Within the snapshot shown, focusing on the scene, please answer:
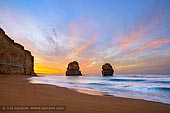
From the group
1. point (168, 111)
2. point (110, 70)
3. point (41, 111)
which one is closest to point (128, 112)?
point (168, 111)

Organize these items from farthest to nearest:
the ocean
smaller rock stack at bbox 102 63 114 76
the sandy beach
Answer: smaller rock stack at bbox 102 63 114 76, the ocean, the sandy beach

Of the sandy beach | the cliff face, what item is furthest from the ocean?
the cliff face

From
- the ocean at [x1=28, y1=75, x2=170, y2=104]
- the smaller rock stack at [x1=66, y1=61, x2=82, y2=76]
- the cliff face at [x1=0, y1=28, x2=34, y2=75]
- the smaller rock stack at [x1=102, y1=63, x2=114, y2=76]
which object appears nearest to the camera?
the ocean at [x1=28, y1=75, x2=170, y2=104]

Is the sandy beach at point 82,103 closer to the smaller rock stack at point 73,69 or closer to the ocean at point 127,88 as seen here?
the ocean at point 127,88

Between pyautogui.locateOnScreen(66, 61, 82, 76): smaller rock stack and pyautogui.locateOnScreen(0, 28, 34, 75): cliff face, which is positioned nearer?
pyautogui.locateOnScreen(0, 28, 34, 75): cliff face

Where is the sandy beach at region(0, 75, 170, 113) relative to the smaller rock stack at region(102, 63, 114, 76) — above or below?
below

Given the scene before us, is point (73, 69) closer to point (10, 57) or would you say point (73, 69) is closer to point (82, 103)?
point (10, 57)

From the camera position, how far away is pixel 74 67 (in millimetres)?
108000

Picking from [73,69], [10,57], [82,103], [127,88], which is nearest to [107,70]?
[73,69]

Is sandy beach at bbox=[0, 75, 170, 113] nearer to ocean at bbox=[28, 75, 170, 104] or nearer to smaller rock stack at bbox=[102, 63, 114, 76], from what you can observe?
ocean at bbox=[28, 75, 170, 104]

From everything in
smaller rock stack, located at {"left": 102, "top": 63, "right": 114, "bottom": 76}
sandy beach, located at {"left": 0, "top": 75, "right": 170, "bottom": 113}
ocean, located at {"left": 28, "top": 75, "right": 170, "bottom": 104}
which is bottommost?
ocean, located at {"left": 28, "top": 75, "right": 170, "bottom": 104}

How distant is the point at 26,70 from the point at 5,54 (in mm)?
20908

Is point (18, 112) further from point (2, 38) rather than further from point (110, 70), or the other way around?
point (110, 70)

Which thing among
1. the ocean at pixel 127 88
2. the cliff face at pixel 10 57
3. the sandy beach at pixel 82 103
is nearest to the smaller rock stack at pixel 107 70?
the cliff face at pixel 10 57
